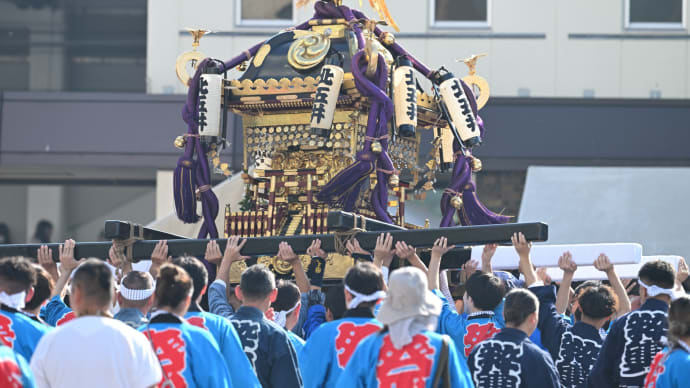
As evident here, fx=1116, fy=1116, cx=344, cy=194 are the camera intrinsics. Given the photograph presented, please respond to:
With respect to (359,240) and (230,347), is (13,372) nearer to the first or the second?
(230,347)

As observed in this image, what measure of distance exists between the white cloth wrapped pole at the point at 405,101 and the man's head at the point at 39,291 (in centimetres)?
272

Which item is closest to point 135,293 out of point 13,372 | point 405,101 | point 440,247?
point 13,372

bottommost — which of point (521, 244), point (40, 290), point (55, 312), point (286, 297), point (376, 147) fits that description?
point (55, 312)

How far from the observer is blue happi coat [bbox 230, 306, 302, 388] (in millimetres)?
5152

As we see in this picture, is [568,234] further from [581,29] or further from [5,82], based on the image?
[5,82]

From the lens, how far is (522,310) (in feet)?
16.1

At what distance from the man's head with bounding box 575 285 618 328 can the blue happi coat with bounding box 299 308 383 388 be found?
5.10 feet

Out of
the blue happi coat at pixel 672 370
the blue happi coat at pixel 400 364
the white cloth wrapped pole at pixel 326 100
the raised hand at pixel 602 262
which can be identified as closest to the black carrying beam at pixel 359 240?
the raised hand at pixel 602 262

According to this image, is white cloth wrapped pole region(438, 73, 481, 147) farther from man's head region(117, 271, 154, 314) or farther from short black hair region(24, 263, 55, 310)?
short black hair region(24, 263, 55, 310)

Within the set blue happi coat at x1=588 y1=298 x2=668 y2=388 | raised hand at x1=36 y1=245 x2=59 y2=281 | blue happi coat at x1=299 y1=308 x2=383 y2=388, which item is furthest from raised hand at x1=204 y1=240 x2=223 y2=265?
blue happi coat at x1=588 y1=298 x2=668 y2=388

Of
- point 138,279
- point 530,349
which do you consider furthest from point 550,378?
point 138,279

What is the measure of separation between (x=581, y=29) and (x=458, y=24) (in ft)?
4.86

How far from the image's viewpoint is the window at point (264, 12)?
13711mm

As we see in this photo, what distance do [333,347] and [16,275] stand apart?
4.50 ft
